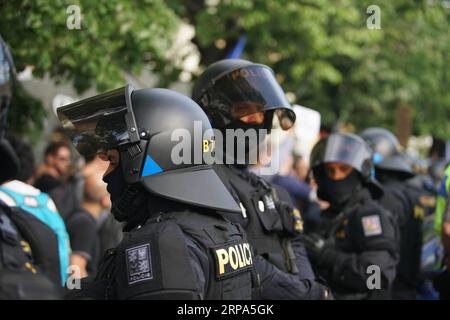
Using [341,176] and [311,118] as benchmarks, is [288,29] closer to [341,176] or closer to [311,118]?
[311,118]

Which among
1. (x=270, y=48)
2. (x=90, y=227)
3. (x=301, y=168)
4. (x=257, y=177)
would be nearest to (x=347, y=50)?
(x=270, y=48)

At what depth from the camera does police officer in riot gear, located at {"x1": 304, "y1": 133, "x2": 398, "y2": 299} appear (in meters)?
4.83

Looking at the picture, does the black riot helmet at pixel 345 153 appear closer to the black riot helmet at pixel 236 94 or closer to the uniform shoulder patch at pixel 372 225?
the uniform shoulder patch at pixel 372 225

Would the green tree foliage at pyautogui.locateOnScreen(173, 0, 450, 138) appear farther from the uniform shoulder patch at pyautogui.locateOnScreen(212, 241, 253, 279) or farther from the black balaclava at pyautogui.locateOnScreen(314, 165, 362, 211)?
the uniform shoulder patch at pyautogui.locateOnScreen(212, 241, 253, 279)

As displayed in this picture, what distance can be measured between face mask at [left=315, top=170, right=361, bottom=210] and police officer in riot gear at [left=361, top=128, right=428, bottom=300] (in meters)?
1.03

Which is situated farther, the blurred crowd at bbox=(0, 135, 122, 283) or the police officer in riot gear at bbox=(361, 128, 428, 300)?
the police officer in riot gear at bbox=(361, 128, 428, 300)

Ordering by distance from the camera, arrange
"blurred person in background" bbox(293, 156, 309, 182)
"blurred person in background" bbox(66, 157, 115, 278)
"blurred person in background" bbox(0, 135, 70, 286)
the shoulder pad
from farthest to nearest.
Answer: "blurred person in background" bbox(293, 156, 309, 182) → "blurred person in background" bbox(66, 157, 115, 278) → "blurred person in background" bbox(0, 135, 70, 286) → the shoulder pad

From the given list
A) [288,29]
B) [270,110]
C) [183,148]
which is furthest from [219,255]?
[288,29]

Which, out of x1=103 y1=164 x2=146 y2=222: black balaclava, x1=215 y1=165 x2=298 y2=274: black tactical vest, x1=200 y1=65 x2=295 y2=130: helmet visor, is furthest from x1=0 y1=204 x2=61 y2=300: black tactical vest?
x1=200 y1=65 x2=295 y2=130: helmet visor

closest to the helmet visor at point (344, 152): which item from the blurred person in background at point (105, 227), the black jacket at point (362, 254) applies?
the black jacket at point (362, 254)

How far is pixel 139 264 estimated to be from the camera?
7.64 ft

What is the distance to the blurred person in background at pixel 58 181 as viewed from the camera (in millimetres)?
6266

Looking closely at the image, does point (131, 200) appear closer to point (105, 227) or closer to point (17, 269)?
point (17, 269)
